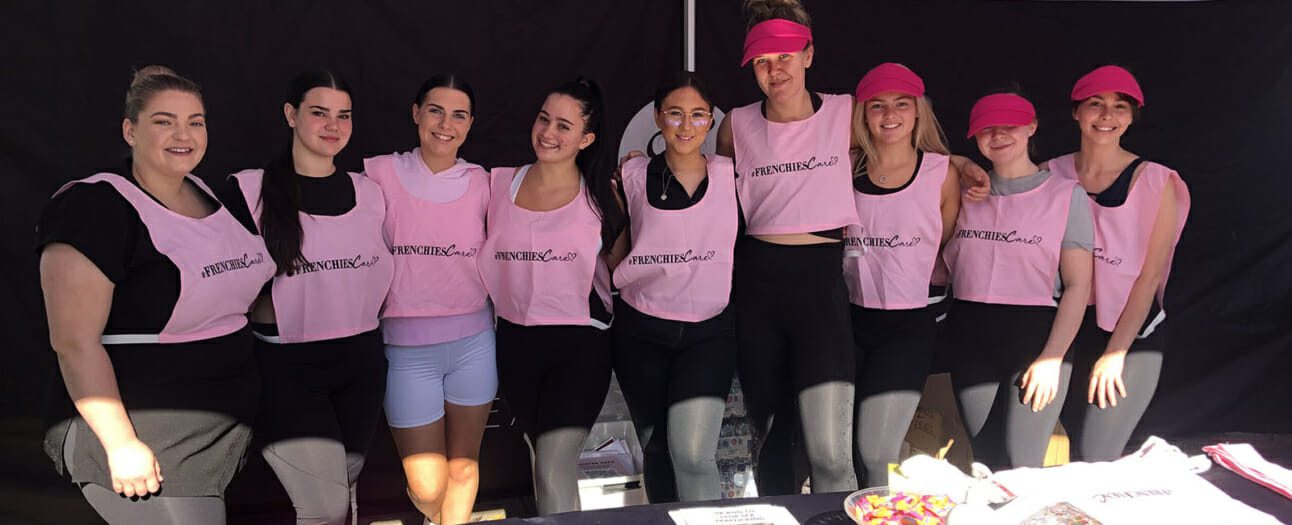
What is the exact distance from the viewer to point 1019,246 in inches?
107

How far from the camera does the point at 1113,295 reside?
2846 mm

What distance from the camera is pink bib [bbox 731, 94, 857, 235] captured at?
2.68 meters

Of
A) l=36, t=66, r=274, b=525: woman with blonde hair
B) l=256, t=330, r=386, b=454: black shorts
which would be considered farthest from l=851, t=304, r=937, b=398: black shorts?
l=36, t=66, r=274, b=525: woman with blonde hair

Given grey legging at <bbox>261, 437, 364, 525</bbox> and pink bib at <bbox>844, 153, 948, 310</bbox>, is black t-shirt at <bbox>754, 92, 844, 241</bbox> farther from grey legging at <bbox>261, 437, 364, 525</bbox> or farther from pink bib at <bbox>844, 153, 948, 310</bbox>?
grey legging at <bbox>261, 437, 364, 525</bbox>

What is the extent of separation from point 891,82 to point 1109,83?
0.75 metres

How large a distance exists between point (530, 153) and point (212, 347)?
166 centimetres

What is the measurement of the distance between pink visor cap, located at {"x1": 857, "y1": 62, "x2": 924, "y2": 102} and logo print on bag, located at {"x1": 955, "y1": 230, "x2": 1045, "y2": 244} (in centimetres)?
48

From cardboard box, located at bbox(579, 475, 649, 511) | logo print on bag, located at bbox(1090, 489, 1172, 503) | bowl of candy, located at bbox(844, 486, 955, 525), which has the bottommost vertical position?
cardboard box, located at bbox(579, 475, 649, 511)

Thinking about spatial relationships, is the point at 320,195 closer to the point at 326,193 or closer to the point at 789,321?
the point at 326,193

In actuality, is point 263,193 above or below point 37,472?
above

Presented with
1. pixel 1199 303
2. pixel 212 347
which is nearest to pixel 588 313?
pixel 212 347

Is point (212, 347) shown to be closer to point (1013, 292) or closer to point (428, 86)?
point (428, 86)

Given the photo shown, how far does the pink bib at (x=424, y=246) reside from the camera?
2.60m

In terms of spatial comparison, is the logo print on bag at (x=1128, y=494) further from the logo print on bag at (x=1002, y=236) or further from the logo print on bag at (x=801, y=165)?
the logo print on bag at (x=801, y=165)
